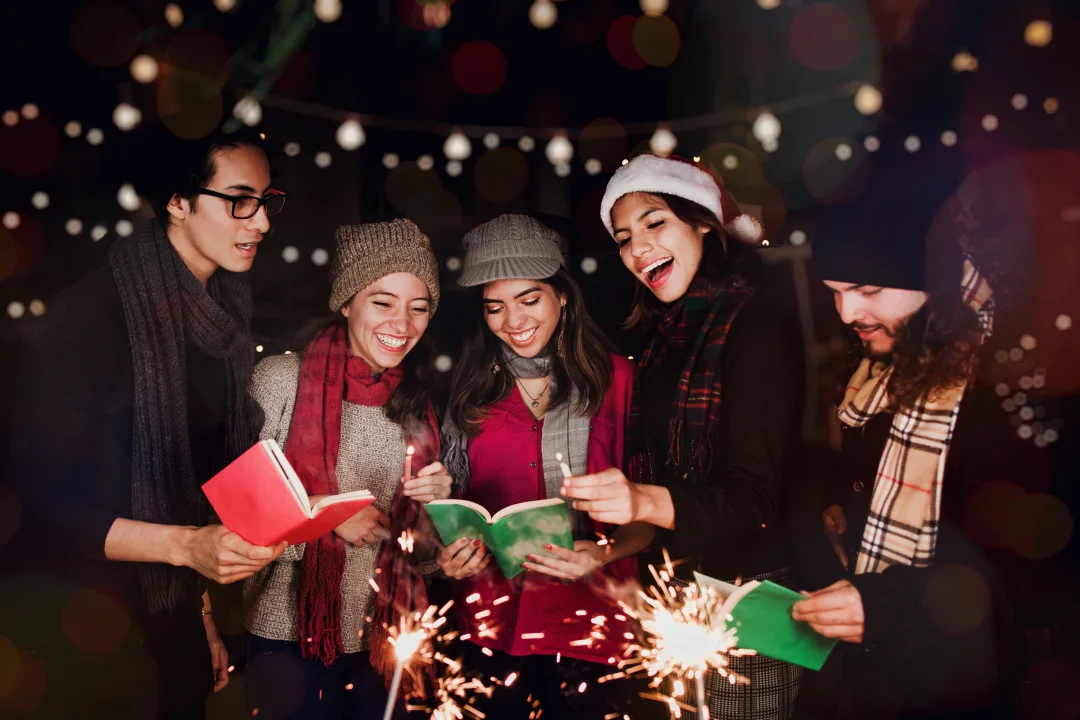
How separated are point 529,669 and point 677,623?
1.71 ft

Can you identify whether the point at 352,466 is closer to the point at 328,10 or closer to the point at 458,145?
the point at 458,145

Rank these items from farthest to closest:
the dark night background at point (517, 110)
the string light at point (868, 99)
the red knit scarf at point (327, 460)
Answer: the string light at point (868, 99) → the red knit scarf at point (327, 460) → the dark night background at point (517, 110)

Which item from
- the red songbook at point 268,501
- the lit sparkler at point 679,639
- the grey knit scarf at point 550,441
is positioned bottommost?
the lit sparkler at point 679,639

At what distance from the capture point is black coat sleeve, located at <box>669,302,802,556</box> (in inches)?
68.8

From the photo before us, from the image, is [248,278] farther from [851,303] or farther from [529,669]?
[851,303]

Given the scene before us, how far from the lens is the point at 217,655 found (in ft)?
6.89

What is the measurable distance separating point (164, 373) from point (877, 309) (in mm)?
1867

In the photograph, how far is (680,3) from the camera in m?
2.23

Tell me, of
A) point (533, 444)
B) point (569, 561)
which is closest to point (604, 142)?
point (533, 444)

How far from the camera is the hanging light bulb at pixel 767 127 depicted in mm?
2275

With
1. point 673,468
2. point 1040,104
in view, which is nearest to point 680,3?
point 1040,104

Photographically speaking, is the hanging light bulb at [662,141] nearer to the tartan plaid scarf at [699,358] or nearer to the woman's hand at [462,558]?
the tartan plaid scarf at [699,358]

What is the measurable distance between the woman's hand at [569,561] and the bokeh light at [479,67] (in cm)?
155

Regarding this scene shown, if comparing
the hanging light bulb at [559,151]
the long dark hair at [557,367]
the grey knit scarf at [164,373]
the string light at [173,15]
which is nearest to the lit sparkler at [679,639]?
the long dark hair at [557,367]
